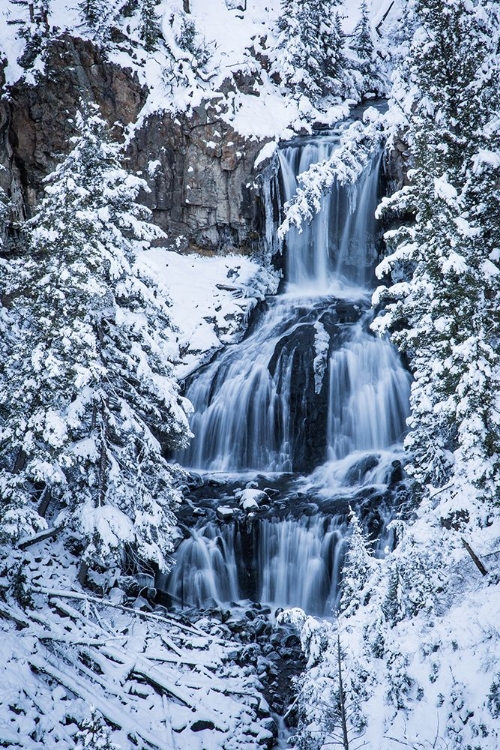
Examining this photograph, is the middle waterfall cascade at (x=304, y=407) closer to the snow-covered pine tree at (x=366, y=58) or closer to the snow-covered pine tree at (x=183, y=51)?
the snow-covered pine tree at (x=183, y=51)

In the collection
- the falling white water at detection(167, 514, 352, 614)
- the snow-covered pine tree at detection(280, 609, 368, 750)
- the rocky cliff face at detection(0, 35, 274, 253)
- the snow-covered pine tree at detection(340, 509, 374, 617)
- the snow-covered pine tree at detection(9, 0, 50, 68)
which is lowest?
the falling white water at detection(167, 514, 352, 614)

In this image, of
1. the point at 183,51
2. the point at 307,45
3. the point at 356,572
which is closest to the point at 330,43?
the point at 307,45

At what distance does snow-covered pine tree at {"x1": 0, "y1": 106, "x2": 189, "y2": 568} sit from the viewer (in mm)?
9758

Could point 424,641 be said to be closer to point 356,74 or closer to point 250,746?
point 250,746

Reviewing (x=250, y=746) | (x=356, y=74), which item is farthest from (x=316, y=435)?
(x=356, y=74)

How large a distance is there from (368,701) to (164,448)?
14.1m

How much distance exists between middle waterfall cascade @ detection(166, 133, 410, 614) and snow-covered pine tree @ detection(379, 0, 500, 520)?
4872 mm

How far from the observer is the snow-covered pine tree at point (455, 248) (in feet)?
27.6

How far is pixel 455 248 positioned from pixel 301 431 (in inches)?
439

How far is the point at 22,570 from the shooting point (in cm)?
877

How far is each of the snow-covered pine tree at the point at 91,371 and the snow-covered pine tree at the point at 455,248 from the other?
5208 millimetres

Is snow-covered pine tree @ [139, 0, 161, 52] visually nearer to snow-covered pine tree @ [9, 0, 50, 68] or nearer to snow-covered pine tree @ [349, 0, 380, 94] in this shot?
snow-covered pine tree @ [9, 0, 50, 68]

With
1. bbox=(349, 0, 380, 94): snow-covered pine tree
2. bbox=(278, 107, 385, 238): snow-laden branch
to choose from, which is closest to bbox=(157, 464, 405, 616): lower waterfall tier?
bbox=(278, 107, 385, 238): snow-laden branch

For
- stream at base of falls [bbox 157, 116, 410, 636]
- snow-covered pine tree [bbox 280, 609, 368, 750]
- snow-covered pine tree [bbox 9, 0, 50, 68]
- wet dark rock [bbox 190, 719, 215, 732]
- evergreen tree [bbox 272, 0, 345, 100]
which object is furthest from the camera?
evergreen tree [bbox 272, 0, 345, 100]
